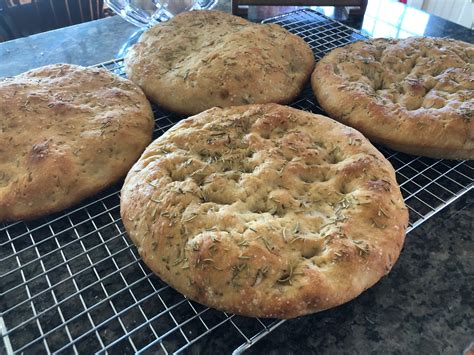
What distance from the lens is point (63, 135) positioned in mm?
1635

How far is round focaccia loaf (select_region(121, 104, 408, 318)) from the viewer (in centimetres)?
117

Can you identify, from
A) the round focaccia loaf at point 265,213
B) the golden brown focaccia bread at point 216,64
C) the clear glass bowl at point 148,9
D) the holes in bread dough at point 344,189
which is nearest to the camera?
the round focaccia loaf at point 265,213

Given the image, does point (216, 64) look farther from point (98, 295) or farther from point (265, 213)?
point (98, 295)

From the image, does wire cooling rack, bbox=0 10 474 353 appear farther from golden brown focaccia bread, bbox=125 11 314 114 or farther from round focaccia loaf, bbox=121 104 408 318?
golden brown focaccia bread, bbox=125 11 314 114

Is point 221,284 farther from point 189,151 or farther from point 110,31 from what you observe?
point 110,31

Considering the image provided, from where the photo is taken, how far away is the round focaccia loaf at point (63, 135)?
4.91 feet

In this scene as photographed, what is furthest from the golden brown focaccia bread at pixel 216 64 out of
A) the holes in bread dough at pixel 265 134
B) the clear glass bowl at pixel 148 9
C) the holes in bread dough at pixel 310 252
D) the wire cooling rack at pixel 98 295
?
the holes in bread dough at pixel 310 252

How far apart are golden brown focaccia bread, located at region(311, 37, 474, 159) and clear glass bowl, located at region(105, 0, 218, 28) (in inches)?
45.9

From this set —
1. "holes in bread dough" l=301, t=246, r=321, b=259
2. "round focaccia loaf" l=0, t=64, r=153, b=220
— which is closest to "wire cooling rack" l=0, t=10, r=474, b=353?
"round focaccia loaf" l=0, t=64, r=153, b=220

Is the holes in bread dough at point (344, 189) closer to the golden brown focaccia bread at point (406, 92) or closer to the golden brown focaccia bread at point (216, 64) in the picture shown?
the golden brown focaccia bread at point (406, 92)

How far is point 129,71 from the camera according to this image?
6.83ft

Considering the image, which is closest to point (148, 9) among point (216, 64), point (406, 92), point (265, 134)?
point (216, 64)

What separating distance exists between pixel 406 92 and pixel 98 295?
149 cm

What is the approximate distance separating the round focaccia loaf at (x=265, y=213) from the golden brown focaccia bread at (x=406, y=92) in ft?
0.71
